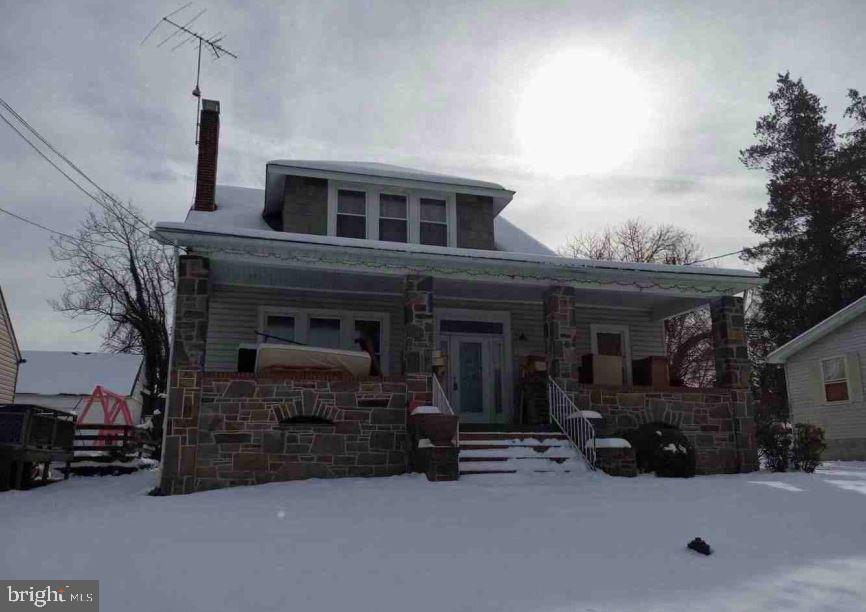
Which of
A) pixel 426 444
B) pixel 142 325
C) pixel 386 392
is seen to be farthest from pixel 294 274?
pixel 142 325

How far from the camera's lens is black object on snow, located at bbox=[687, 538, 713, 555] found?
5.33 metres

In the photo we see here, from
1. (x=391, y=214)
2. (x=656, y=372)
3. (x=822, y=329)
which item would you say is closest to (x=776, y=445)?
(x=656, y=372)

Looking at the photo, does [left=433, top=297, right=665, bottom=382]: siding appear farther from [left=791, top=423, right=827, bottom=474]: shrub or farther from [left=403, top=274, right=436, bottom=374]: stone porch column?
[left=791, top=423, right=827, bottom=474]: shrub

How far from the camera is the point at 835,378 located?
18.5 metres

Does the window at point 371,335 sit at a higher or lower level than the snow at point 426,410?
higher

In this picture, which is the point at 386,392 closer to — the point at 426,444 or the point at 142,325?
the point at 426,444

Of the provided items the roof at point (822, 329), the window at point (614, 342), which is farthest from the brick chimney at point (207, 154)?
the roof at point (822, 329)

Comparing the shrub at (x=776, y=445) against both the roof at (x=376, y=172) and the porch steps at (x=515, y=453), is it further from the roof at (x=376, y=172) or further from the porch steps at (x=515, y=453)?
the roof at (x=376, y=172)

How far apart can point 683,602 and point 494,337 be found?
10.1m

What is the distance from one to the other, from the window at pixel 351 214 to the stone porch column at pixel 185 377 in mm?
3677

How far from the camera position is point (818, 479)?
9.84 metres

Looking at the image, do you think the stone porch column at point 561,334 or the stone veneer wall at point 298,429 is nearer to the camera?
the stone veneer wall at point 298,429

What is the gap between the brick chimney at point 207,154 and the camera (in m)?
14.1

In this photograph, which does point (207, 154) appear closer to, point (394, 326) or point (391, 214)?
point (391, 214)
